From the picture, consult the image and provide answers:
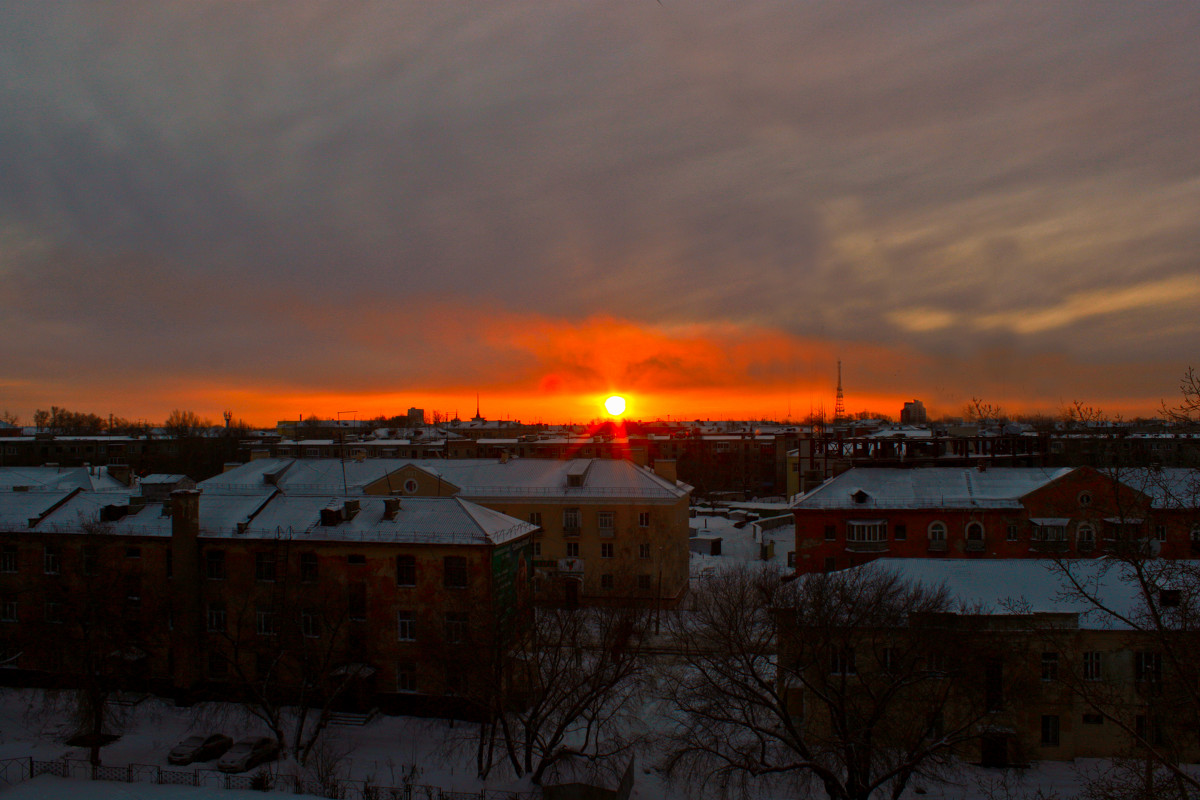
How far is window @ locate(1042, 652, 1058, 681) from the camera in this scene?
987 inches

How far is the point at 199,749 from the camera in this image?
26406 mm

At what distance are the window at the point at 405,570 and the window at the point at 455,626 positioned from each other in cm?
213

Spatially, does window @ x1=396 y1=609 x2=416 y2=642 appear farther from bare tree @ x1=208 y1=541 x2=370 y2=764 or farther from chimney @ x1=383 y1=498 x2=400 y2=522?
chimney @ x1=383 y1=498 x2=400 y2=522

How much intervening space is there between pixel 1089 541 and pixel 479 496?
34105mm

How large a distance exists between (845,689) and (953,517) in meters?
23.5

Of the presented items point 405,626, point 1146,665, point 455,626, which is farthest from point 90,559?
point 1146,665

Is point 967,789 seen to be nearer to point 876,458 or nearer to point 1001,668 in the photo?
point 1001,668

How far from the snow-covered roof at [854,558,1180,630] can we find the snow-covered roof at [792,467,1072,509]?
13322 millimetres

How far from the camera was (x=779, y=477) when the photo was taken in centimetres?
10919

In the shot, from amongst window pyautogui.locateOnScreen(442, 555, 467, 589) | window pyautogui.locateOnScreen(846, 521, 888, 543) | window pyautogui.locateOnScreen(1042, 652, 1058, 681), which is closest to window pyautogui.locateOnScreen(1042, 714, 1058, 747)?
window pyautogui.locateOnScreen(1042, 652, 1058, 681)

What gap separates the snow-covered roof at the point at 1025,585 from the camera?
24.9 metres

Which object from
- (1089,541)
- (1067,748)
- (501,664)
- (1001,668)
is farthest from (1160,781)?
(1089,541)

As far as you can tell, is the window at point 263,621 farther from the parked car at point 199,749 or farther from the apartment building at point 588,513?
the apartment building at point 588,513

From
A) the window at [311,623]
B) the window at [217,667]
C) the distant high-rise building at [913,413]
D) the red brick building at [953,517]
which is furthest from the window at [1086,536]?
the distant high-rise building at [913,413]
